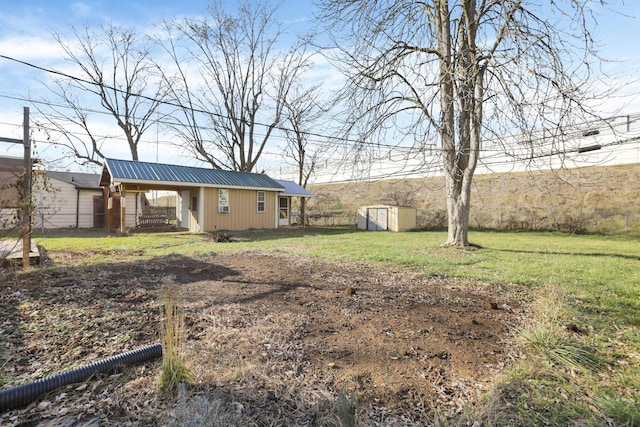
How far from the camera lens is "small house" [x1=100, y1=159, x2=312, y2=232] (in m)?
13.7

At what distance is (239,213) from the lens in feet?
54.7

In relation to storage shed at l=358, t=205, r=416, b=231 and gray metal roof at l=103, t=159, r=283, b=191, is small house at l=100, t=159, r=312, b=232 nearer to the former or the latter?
gray metal roof at l=103, t=159, r=283, b=191

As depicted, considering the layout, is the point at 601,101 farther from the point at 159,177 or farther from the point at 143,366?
the point at 159,177

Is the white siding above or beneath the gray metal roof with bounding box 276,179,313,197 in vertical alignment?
beneath

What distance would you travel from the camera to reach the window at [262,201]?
A: 58.0ft

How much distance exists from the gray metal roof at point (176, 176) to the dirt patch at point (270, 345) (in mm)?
8447

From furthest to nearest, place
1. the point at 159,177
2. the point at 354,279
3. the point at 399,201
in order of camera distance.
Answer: the point at 399,201 < the point at 159,177 < the point at 354,279

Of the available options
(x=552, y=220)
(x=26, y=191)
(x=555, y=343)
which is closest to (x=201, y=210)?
(x=26, y=191)

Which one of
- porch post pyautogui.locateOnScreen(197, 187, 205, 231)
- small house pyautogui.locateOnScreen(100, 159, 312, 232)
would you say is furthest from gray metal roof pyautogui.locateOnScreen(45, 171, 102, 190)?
porch post pyautogui.locateOnScreen(197, 187, 205, 231)

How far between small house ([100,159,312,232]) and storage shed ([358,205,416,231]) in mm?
5558

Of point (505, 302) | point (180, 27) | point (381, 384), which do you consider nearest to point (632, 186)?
point (505, 302)

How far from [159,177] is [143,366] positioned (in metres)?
12.7

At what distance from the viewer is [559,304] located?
342 cm

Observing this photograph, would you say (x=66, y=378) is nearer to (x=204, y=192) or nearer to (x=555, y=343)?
(x=555, y=343)
